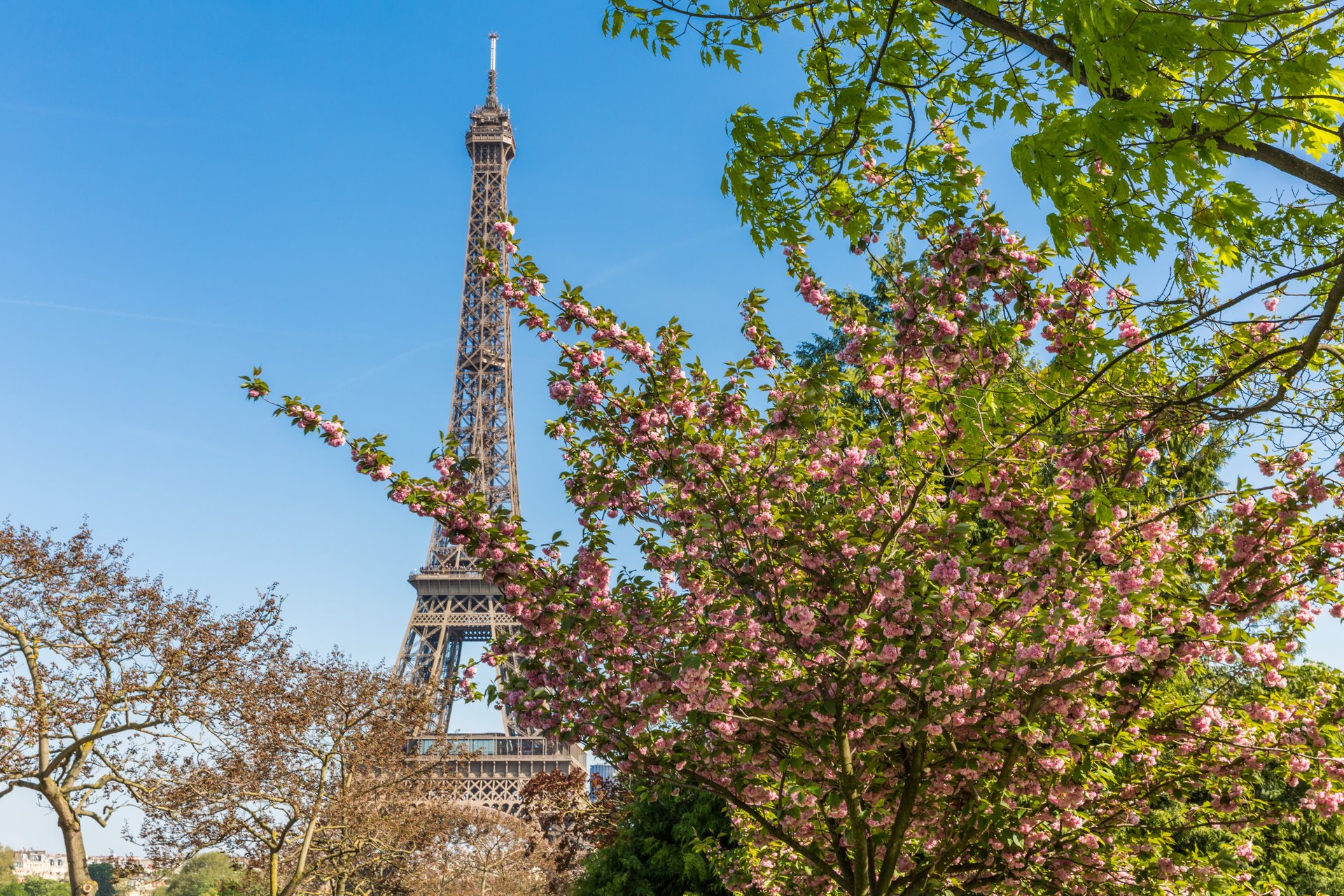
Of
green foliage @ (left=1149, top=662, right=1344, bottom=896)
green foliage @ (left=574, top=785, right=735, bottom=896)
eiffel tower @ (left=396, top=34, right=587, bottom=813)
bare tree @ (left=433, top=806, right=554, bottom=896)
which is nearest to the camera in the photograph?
green foliage @ (left=1149, top=662, right=1344, bottom=896)

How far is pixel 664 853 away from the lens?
1359 cm

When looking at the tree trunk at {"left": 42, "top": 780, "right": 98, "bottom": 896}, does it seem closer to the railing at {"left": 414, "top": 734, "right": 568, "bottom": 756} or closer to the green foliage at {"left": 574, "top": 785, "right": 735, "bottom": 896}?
the green foliage at {"left": 574, "top": 785, "right": 735, "bottom": 896}

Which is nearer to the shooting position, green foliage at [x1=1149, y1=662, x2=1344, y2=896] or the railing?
green foliage at [x1=1149, y1=662, x2=1344, y2=896]

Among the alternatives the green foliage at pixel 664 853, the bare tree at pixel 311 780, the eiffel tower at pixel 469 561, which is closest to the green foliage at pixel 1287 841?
the green foliage at pixel 664 853

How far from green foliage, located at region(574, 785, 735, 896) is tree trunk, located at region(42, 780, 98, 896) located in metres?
6.89

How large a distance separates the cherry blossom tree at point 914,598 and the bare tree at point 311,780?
1107 cm

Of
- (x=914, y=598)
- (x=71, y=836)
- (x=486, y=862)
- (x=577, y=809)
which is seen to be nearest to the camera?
(x=914, y=598)

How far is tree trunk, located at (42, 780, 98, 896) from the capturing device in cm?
1427

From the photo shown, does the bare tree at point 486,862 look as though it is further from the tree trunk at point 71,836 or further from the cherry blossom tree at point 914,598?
the cherry blossom tree at point 914,598

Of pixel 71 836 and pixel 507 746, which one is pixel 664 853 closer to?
pixel 71 836

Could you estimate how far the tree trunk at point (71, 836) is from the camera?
14.3m

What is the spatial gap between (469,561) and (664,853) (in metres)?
25.0

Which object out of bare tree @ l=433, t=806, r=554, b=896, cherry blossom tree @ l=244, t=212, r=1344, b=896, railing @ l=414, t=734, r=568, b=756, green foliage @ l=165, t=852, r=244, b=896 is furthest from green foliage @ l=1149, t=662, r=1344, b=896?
green foliage @ l=165, t=852, r=244, b=896

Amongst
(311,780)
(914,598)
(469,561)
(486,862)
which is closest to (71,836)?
(311,780)
